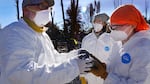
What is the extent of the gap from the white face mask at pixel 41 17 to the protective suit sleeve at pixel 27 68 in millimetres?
351

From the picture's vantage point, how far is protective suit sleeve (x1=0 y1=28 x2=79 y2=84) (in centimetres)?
322

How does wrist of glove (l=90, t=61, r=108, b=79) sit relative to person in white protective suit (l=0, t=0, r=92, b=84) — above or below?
below

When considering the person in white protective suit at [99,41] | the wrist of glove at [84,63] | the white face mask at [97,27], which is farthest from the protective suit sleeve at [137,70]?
the white face mask at [97,27]

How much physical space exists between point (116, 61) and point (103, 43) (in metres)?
2.78

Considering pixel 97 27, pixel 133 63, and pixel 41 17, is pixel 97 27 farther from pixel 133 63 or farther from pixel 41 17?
pixel 133 63

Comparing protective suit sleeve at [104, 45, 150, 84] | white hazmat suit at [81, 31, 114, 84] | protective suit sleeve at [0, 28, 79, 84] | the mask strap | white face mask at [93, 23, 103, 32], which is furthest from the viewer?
white face mask at [93, 23, 103, 32]

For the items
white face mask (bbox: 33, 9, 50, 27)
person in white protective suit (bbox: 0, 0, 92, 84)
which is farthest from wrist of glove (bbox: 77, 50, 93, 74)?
white face mask (bbox: 33, 9, 50, 27)

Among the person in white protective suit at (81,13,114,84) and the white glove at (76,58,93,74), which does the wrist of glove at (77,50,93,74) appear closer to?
the white glove at (76,58,93,74)

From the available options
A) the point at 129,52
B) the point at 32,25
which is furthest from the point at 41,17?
the point at 129,52

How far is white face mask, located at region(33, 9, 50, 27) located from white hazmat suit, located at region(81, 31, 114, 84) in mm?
2615

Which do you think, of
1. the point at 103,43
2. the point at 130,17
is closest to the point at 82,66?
the point at 130,17

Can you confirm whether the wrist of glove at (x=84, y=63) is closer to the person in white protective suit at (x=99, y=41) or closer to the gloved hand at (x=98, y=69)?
the gloved hand at (x=98, y=69)

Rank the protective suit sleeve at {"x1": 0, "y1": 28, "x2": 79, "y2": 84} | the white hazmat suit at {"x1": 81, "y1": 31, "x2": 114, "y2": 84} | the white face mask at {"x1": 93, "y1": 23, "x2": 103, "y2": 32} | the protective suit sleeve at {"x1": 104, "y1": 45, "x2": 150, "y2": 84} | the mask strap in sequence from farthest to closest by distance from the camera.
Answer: the white face mask at {"x1": 93, "y1": 23, "x2": 103, "y2": 32} → the white hazmat suit at {"x1": 81, "y1": 31, "x2": 114, "y2": 84} → the mask strap → the protective suit sleeve at {"x1": 104, "y1": 45, "x2": 150, "y2": 84} → the protective suit sleeve at {"x1": 0, "y1": 28, "x2": 79, "y2": 84}

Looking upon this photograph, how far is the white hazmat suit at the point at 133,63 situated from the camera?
3.36 meters
